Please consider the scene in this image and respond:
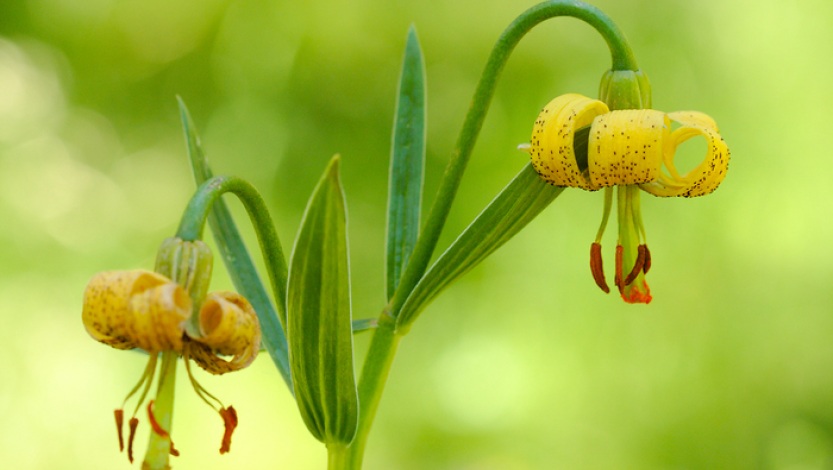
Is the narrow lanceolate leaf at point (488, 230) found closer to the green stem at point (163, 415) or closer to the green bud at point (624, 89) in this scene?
the green bud at point (624, 89)

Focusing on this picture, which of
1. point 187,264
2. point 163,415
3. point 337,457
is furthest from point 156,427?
point 337,457

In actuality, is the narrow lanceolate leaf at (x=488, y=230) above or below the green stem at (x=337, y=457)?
above

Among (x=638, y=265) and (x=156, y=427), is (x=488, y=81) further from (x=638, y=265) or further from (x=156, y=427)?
(x=156, y=427)

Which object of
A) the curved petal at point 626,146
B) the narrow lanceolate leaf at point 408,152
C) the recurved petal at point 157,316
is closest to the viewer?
the recurved petal at point 157,316

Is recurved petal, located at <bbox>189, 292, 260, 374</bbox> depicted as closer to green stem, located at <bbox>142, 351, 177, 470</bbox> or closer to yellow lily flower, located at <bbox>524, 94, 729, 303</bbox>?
green stem, located at <bbox>142, 351, 177, 470</bbox>

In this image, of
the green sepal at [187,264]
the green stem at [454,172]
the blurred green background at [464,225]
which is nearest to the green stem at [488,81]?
the green stem at [454,172]

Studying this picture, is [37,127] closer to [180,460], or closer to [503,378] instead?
[180,460]
